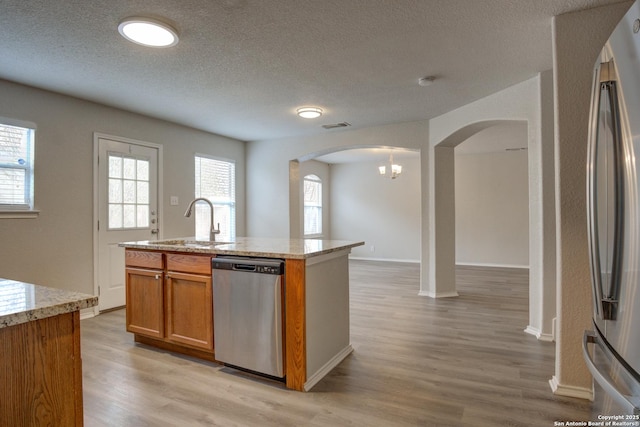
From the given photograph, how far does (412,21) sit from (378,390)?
2516 mm

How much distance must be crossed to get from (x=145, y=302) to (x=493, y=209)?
276 inches

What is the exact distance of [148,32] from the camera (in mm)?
2375

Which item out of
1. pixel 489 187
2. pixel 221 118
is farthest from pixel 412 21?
pixel 489 187

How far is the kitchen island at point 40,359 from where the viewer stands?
0.92 m

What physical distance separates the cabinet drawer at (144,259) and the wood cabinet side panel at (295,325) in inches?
50.4

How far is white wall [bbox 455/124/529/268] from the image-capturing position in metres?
7.16

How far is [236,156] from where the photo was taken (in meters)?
6.17

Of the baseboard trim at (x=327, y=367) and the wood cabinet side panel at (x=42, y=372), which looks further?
the baseboard trim at (x=327, y=367)

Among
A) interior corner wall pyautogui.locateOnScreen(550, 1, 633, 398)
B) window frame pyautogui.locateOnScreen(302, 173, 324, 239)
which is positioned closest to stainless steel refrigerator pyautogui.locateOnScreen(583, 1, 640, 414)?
interior corner wall pyautogui.locateOnScreen(550, 1, 633, 398)

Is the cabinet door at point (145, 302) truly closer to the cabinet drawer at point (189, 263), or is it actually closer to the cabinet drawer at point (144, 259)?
the cabinet drawer at point (144, 259)

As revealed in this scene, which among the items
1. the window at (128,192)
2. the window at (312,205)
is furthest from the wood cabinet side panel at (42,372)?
the window at (312,205)

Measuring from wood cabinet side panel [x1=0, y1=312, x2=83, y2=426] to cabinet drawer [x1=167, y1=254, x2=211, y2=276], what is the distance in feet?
5.00

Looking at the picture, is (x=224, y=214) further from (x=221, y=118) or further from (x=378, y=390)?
(x=378, y=390)

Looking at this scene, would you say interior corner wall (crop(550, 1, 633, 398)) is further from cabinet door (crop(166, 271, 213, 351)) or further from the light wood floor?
cabinet door (crop(166, 271, 213, 351))
